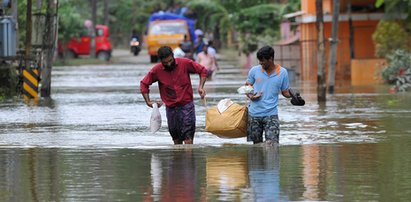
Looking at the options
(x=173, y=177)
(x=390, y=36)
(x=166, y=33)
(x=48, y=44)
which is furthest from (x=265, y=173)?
(x=166, y=33)

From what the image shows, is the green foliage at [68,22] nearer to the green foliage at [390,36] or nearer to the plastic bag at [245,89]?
the green foliage at [390,36]

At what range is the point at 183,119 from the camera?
Answer: 15203 mm

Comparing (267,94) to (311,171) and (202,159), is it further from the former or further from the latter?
(311,171)

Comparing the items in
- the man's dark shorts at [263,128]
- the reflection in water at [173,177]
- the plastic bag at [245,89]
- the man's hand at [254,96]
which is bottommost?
the reflection in water at [173,177]

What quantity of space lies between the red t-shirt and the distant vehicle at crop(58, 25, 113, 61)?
55770 mm

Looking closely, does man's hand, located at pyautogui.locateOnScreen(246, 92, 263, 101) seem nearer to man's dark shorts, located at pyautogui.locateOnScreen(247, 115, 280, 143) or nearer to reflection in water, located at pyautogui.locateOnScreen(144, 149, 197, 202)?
man's dark shorts, located at pyautogui.locateOnScreen(247, 115, 280, 143)

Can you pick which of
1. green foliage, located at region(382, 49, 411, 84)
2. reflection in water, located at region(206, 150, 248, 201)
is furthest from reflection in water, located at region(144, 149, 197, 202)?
green foliage, located at region(382, 49, 411, 84)

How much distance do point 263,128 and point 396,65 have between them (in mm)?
19319

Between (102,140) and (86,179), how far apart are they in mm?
5170

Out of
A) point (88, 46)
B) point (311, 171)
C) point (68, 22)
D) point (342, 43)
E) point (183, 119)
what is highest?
point (68, 22)

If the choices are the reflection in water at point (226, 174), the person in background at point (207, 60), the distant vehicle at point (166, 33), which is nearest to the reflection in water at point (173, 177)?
the reflection in water at point (226, 174)

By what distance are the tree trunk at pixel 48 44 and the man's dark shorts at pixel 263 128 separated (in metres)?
16.5

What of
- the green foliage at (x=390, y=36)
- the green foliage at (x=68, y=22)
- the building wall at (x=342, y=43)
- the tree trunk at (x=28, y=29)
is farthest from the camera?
the green foliage at (x=68, y=22)

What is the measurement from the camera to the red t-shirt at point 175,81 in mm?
15102
